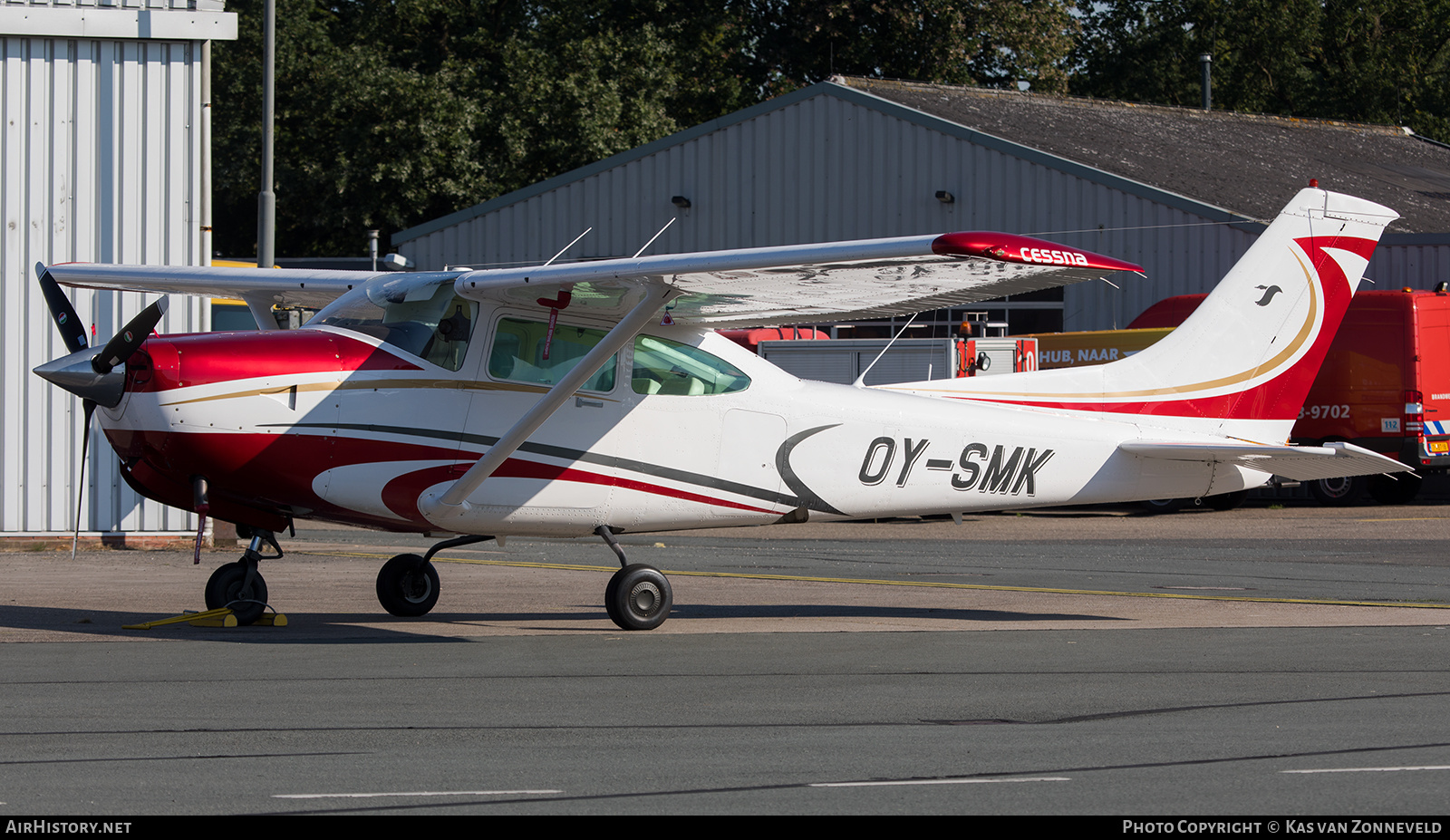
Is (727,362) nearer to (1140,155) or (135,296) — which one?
(135,296)

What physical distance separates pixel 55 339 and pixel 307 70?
28.2 metres

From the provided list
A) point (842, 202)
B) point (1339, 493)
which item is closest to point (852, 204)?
point (842, 202)

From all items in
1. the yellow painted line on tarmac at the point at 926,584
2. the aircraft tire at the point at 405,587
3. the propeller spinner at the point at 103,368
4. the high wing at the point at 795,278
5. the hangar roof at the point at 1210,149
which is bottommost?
the yellow painted line on tarmac at the point at 926,584

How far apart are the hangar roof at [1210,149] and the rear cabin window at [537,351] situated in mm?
18397

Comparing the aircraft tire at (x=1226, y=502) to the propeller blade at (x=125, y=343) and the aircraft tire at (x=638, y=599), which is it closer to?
the aircraft tire at (x=638, y=599)

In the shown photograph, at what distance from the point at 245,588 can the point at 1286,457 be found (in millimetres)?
7042

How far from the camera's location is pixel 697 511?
1014cm

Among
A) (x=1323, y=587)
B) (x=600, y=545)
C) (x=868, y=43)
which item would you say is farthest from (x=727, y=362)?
(x=868, y=43)

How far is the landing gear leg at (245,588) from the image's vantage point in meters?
9.75

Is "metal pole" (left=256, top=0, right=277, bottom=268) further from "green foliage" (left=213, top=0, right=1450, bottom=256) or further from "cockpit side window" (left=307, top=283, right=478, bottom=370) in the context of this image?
"green foliage" (left=213, top=0, right=1450, bottom=256)

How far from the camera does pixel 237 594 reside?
9852mm

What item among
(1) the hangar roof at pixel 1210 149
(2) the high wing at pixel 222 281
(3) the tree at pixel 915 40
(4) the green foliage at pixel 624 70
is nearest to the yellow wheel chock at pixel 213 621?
(2) the high wing at pixel 222 281

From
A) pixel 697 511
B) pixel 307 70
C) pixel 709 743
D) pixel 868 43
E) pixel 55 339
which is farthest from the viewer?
pixel 868 43

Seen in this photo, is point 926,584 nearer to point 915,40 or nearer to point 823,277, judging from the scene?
point 823,277
